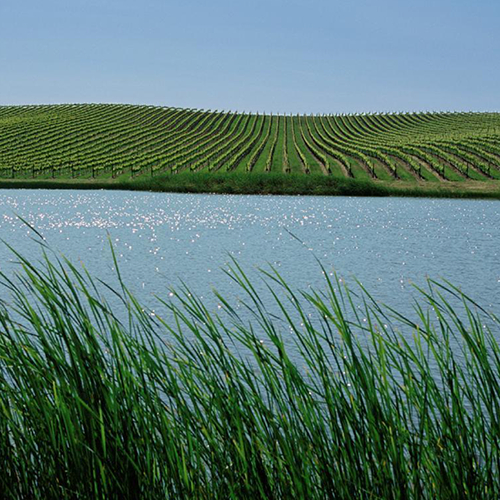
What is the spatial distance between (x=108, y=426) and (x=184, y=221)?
37119mm

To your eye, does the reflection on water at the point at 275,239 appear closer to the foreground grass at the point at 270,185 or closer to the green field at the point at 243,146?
the foreground grass at the point at 270,185

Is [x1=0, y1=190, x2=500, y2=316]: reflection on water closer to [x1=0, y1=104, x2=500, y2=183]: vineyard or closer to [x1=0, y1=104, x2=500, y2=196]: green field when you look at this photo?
[x1=0, y1=104, x2=500, y2=196]: green field

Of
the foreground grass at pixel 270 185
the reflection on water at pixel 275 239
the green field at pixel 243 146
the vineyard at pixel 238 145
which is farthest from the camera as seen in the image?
the vineyard at pixel 238 145

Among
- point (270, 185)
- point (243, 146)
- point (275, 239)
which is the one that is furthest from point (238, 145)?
point (275, 239)

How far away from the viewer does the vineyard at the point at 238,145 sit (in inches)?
2643

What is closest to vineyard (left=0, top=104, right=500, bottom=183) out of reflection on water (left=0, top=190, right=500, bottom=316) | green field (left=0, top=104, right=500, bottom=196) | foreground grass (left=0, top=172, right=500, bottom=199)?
green field (left=0, top=104, right=500, bottom=196)

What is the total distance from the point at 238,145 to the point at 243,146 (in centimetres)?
88

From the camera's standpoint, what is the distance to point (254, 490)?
10.9 feet

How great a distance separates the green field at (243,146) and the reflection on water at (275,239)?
8.40m

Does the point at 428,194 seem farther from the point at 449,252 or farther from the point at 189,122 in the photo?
the point at 189,122

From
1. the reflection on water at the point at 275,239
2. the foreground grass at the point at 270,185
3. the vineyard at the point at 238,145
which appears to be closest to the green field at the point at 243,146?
the vineyard at the point at 238,145

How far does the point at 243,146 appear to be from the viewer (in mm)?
82250

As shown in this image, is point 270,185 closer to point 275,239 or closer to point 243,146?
point 243,146

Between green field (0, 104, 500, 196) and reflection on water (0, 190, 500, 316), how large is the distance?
8.40 m
